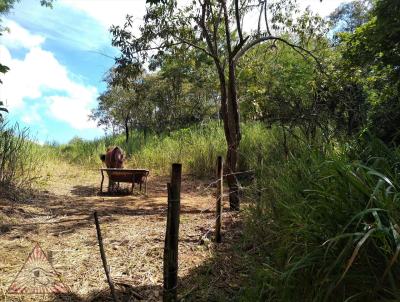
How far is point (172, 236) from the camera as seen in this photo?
2918 millimetres

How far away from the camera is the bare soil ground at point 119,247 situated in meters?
3.54

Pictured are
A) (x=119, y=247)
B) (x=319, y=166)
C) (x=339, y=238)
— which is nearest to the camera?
(x=339, y=238)

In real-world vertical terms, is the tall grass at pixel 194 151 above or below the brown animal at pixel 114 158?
above

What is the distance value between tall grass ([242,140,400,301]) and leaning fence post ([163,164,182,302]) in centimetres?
53

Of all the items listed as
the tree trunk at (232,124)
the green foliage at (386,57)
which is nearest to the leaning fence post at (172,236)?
the green foliage at (386,57)

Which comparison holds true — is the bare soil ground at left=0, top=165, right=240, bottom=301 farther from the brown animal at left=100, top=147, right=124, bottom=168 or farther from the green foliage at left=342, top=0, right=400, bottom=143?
the brown animal at left=100, top=147, right=124, bottom=168

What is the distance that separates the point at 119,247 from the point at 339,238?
10.1ft

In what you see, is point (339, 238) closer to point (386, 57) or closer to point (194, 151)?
point (386, 57)

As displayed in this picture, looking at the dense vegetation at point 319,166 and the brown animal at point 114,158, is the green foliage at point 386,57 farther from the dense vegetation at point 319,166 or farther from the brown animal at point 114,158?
the brown animal at point 114,158

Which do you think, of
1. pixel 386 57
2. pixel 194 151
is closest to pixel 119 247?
pixel 386 57

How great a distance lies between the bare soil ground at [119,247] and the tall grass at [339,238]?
2.61ft

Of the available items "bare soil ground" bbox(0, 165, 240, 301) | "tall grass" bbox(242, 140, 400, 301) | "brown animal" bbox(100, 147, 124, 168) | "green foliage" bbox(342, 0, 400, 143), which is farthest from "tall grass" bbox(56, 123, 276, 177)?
"tall grass" bbox(242, 140, 400, 301)

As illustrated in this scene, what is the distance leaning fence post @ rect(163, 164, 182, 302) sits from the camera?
2881 millimetres

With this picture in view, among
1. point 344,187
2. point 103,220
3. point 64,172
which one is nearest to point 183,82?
point 64,172
